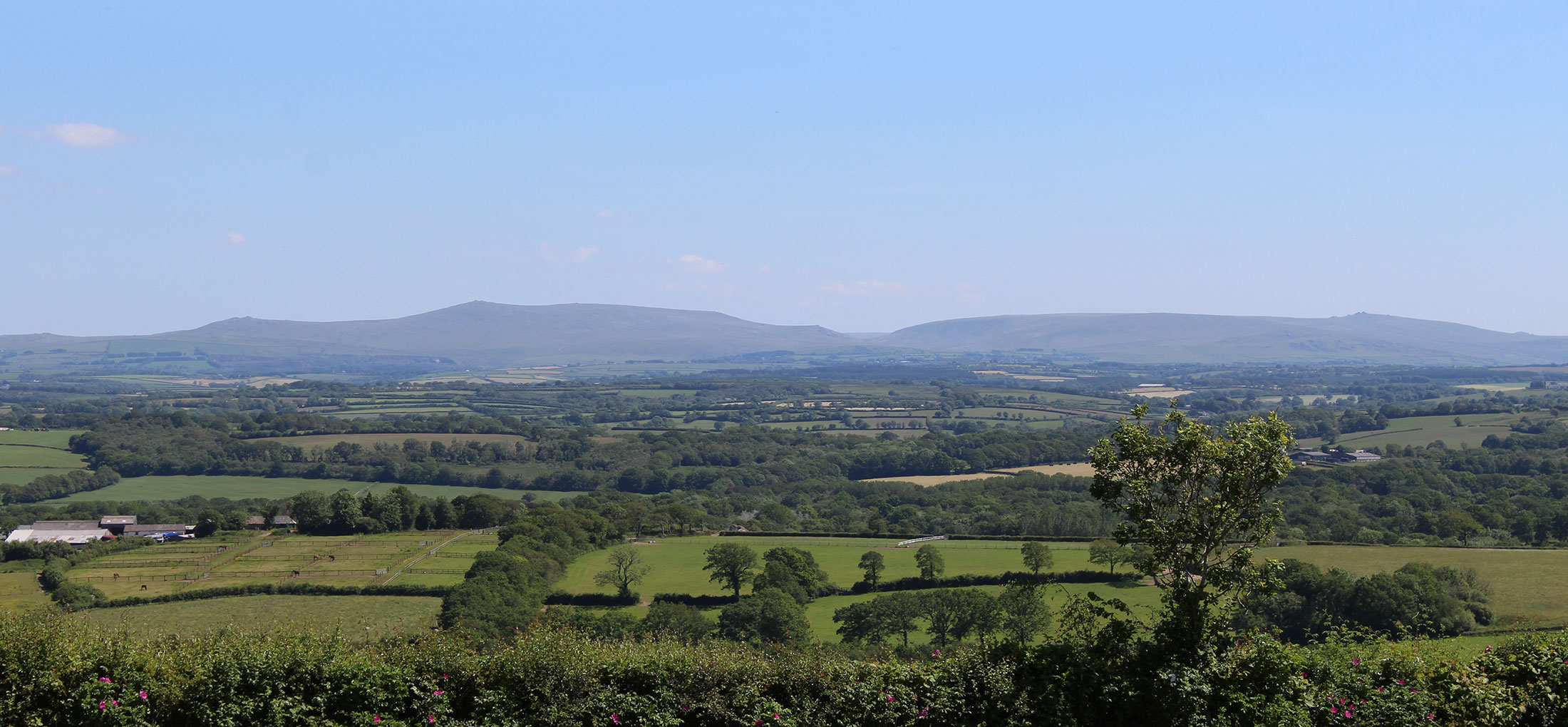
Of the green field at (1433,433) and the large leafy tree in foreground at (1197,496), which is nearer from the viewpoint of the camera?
the large leafy tree in foreground at (1197,496)

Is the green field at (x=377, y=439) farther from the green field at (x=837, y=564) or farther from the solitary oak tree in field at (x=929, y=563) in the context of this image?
the solitary oak tree in field at (x=929, y=563)

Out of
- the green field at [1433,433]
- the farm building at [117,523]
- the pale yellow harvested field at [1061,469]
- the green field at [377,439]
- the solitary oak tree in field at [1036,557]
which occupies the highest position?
the solitary oak tree in field at [1036,557]

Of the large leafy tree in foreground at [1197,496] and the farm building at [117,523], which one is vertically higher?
the large leafy tree in foreground at [1197,496]

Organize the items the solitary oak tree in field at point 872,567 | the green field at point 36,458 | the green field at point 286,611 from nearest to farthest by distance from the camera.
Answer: the green field at point 286,611, the solitary oak tree in field at point 872,567, the green field at point 36,458

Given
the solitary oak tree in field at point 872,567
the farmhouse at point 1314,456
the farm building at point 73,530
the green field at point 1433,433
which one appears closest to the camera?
the solitary oak tree in field at point 872,567

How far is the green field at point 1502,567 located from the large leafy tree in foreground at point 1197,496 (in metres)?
23.8

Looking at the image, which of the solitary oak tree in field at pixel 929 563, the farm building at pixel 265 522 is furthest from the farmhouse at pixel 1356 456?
the farm building at pixel 265 522

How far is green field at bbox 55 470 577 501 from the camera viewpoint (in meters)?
93.1

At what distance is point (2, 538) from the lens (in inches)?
2461

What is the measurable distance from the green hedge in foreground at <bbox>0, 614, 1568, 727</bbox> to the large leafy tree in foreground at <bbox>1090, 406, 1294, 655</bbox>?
4.60 ft

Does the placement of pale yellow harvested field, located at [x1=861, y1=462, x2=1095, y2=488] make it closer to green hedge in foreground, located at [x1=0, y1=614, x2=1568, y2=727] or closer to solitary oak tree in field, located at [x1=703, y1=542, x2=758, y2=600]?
solitary oak tree in field, located at [x1=703, y1=542, x2=758, y2=600]

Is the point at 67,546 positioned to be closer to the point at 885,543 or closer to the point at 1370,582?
the point at 885,543

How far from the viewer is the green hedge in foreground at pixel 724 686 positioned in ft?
48.0

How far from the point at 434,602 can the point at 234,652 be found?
2792 centimetres
